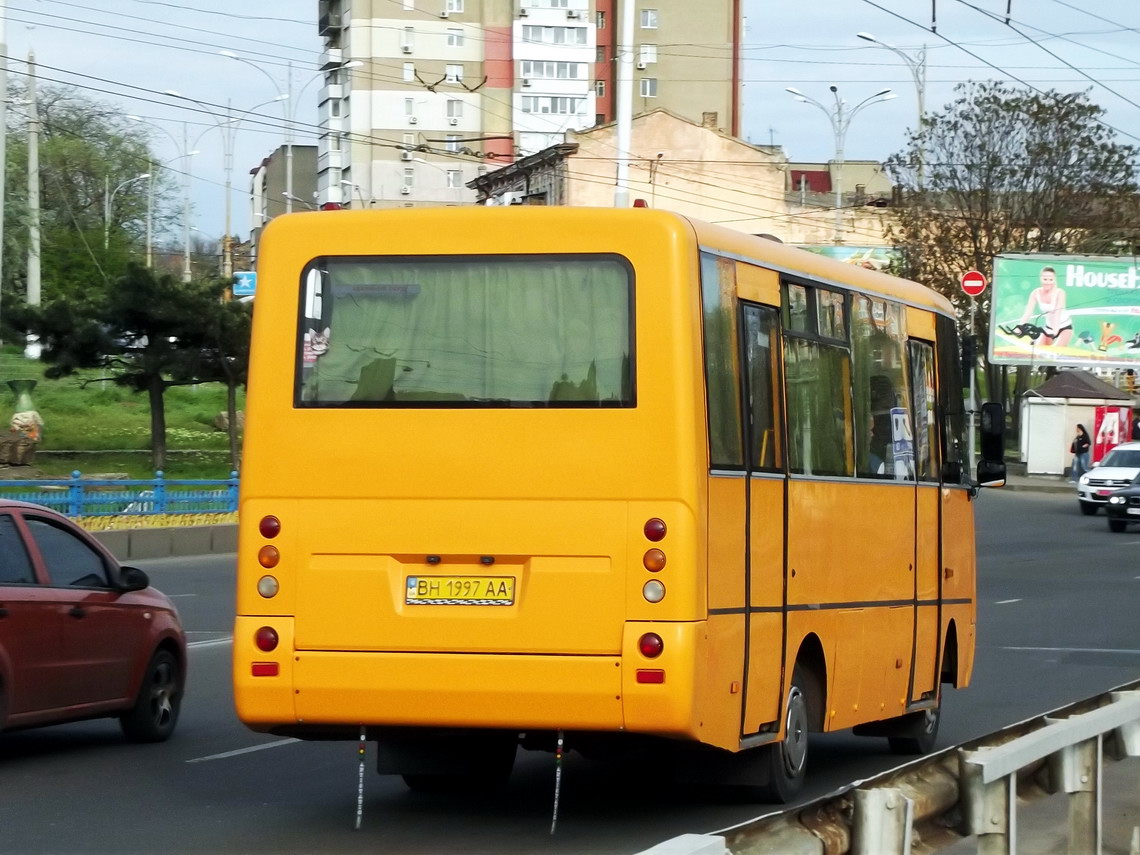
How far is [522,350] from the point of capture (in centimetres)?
833

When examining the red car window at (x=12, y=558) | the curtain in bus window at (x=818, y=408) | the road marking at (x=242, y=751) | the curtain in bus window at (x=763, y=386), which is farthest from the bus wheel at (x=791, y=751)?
the red car window at (x=12, y=558)

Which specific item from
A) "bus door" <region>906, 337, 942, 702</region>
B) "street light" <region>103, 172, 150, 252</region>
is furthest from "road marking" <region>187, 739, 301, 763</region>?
"street light" <region>103, 172, 150, 252</region>

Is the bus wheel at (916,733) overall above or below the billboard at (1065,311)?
below

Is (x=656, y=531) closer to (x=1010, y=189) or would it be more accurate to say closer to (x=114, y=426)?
(x=114, y=426)

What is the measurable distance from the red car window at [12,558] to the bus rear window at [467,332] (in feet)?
10.4

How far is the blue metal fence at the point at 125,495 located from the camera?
27.7 metres

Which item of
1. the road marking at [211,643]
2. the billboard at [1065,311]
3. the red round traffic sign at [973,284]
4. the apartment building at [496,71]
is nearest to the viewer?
the road marking at [211,643]

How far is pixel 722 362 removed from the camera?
27.9 ft

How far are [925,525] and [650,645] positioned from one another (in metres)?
4.12

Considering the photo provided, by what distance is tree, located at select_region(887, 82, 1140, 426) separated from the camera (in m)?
66.6

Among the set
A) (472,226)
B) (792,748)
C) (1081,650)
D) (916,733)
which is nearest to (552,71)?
(1081,650)

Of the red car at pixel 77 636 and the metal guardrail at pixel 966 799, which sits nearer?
the metal guardrail at pixel 966 799

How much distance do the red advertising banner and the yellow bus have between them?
50289mm

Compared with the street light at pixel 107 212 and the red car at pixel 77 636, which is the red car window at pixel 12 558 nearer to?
the red car at pixel 77 636
